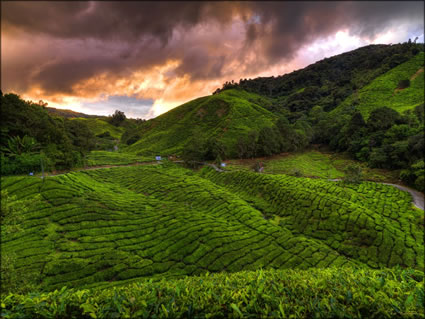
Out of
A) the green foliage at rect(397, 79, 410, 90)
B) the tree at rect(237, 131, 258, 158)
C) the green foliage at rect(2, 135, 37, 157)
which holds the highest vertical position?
the green foliage at rect(397, 79, 410, 90)

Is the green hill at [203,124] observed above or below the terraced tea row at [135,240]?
above

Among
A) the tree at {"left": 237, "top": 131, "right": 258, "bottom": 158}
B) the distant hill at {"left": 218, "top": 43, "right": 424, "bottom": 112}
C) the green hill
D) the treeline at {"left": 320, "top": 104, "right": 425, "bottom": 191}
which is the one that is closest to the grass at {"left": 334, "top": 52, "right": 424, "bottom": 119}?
the distant hill at {"left": 218, "top": 43, "right": 424, "bottom": 112}

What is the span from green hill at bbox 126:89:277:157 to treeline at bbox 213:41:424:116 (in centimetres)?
2873

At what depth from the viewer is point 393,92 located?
319ft

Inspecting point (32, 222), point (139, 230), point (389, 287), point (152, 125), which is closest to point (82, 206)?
point (32, 222)

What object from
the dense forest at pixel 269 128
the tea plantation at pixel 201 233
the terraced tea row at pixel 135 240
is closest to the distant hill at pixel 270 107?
the dense forest at pixel 269 128

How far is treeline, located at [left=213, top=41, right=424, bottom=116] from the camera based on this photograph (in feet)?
388

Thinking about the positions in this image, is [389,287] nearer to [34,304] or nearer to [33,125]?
[34,304]

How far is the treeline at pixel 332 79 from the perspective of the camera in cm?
11825

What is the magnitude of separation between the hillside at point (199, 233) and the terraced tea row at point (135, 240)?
3.8 inches

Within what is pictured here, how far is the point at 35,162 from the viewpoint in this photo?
1353 inches

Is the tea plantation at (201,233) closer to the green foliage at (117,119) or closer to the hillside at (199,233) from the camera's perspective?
the hillside at (199,233)

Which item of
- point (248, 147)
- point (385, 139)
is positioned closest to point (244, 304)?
point (248, 147)

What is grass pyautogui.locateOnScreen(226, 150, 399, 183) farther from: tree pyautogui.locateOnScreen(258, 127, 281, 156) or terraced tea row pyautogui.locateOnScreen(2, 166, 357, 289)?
terraced tea row pyautogui.locateOnScreen(2, 166, 357, 289)
